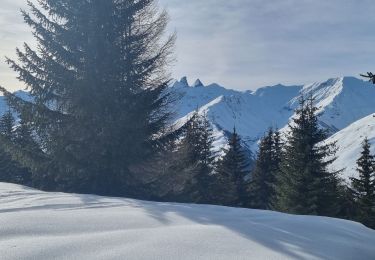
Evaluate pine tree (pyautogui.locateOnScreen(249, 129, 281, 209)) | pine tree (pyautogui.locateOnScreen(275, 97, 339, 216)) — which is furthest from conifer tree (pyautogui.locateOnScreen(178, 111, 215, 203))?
pine tree (pyautogui.locateOnScreen(275, 97, 339, 216))

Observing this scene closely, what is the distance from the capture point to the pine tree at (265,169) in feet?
104

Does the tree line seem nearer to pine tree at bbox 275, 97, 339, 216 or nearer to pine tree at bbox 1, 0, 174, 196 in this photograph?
pine tree at bbox 1, 0, 174, 196

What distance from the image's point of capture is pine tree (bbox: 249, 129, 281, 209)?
104 feet

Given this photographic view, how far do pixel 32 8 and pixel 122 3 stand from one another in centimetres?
304

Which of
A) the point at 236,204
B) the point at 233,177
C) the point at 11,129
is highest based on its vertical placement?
the point at 11,129

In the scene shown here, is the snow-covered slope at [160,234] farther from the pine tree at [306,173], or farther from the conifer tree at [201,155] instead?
the conifer tree at [201,155]

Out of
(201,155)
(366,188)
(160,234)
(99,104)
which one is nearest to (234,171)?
(201,155)

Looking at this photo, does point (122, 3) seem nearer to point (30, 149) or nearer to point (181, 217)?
point (30, 149)

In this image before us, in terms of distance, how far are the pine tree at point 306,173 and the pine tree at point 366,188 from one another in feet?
7.69

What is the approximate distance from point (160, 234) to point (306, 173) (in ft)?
64.1

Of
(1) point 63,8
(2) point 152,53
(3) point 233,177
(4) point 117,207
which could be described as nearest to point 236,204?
(3) point 233,177

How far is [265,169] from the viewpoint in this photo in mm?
31984

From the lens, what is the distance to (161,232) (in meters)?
4.35

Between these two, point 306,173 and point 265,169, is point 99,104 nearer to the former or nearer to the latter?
point 306,173
